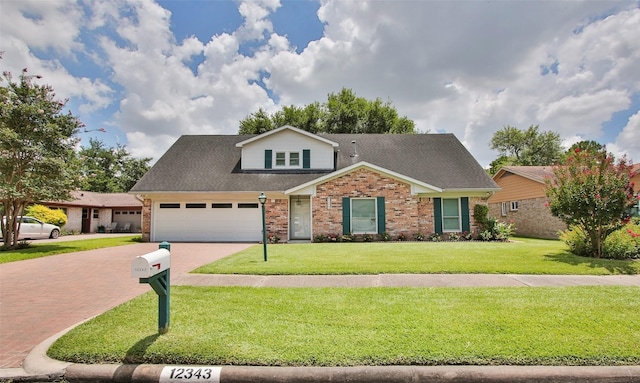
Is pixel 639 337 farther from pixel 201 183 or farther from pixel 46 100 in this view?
pixel 46 100

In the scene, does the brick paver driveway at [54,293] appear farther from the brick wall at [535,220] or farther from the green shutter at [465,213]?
the brick wall at [535,220]

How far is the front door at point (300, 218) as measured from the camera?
17.8 m

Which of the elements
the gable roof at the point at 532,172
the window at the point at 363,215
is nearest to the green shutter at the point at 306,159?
the window at the point at 363,215

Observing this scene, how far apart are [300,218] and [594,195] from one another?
12.2 metres

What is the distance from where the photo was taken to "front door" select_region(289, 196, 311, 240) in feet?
58.3

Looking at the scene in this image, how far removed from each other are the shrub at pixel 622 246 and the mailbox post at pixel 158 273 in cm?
1212

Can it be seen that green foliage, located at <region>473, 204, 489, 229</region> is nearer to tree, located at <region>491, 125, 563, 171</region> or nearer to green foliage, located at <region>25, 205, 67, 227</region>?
green foliage, located at <region>25, 205, 67, 227</region>

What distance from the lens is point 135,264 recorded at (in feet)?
12.2

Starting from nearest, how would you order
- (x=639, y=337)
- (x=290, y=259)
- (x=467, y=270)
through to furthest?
(x=639, y=337) < (x=467, y=270) < (x=290, y=259)

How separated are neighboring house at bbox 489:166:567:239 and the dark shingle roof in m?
3.55

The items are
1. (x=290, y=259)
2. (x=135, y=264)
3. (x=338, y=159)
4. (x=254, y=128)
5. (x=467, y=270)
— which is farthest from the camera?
(x=254, y=128)

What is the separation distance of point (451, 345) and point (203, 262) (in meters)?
8.12

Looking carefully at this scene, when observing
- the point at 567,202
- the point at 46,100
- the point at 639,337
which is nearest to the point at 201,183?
the point at 46,100

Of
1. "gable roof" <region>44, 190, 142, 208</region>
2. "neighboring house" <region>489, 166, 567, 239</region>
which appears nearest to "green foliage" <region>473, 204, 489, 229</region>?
"neighboring house" <region>489, 166, 567, 239</region>
